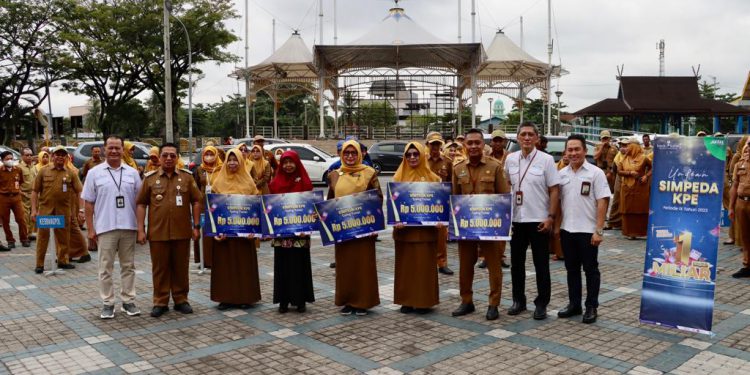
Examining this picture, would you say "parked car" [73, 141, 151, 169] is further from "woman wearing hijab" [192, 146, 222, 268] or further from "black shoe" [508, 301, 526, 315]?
"black shoe" [508, 301, 526, 315]

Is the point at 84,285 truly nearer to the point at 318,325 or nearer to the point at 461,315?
the point at 318,325

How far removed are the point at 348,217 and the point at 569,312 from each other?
239 centimetres

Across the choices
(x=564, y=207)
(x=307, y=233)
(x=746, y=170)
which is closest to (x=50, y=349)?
(x=307, y=233)

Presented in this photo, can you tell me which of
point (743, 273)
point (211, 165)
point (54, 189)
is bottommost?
point (743, 273)

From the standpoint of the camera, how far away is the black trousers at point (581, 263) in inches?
236

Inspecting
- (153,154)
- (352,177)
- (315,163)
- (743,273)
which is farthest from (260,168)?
(315,163)

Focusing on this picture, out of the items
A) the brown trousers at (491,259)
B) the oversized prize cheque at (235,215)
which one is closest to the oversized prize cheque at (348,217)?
the oversized prize cheque at (235,215)

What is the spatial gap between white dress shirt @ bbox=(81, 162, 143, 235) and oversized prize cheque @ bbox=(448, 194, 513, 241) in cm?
329

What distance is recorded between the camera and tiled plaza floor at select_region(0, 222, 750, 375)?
498 centimetres

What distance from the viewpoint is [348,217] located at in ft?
20.5

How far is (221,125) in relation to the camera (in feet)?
257

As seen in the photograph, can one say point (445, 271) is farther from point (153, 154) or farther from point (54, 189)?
point (54, 189)

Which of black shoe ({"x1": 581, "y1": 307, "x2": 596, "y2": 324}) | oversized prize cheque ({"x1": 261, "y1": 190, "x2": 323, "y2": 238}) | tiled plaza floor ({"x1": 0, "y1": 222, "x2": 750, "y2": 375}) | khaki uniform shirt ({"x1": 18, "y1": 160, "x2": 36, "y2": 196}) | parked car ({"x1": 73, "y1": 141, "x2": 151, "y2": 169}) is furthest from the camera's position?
parked car ({"x1": 73, "y1": 141, "x2": 151, "y2": 169})

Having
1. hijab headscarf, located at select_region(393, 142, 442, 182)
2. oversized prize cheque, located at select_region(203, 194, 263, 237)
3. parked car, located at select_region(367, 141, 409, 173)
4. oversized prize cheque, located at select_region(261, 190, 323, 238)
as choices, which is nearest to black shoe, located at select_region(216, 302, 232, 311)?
oversized prize cheque, located at select_region(203, 194, 263, 237)
